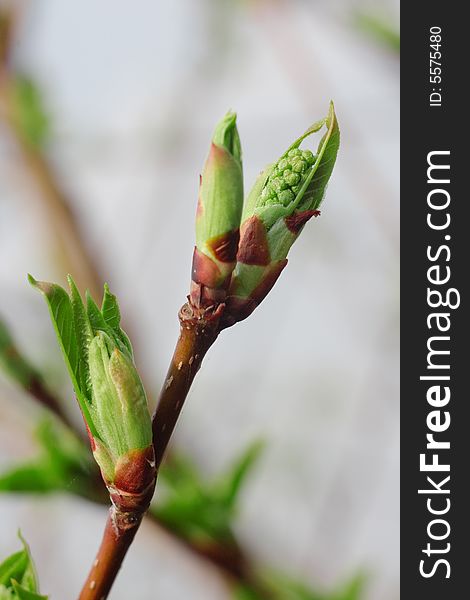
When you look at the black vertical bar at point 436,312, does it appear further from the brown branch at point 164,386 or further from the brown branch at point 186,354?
the brown branch at point 186,354

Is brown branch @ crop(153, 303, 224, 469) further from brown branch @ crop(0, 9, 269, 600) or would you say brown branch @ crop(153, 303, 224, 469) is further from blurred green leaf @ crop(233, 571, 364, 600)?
blurred green leaf @ crop(233, 571, 364, 600)

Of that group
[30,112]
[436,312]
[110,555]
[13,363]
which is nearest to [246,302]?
[110,555]

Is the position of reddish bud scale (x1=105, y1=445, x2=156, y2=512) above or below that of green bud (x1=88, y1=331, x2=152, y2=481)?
below

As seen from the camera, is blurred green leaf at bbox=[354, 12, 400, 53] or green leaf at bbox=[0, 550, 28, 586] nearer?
green leaf at bbox=[0, 550, 28, 586]

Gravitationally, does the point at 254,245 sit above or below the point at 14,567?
above

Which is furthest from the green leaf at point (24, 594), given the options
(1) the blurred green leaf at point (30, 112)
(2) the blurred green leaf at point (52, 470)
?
(1) the blurred green leaf at point (30, 112)

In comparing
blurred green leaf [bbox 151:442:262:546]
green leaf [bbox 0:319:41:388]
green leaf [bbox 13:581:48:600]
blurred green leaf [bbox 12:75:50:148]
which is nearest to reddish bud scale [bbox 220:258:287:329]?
green leaf [bbox 13:581:48:600]

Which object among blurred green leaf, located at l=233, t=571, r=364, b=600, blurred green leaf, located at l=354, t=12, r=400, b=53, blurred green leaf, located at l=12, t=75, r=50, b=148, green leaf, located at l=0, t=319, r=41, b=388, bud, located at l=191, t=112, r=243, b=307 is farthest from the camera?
blurred green leaf, located at l=12, t=75, r=50, b=148

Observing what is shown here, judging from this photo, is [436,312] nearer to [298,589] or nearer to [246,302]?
[298,589]
